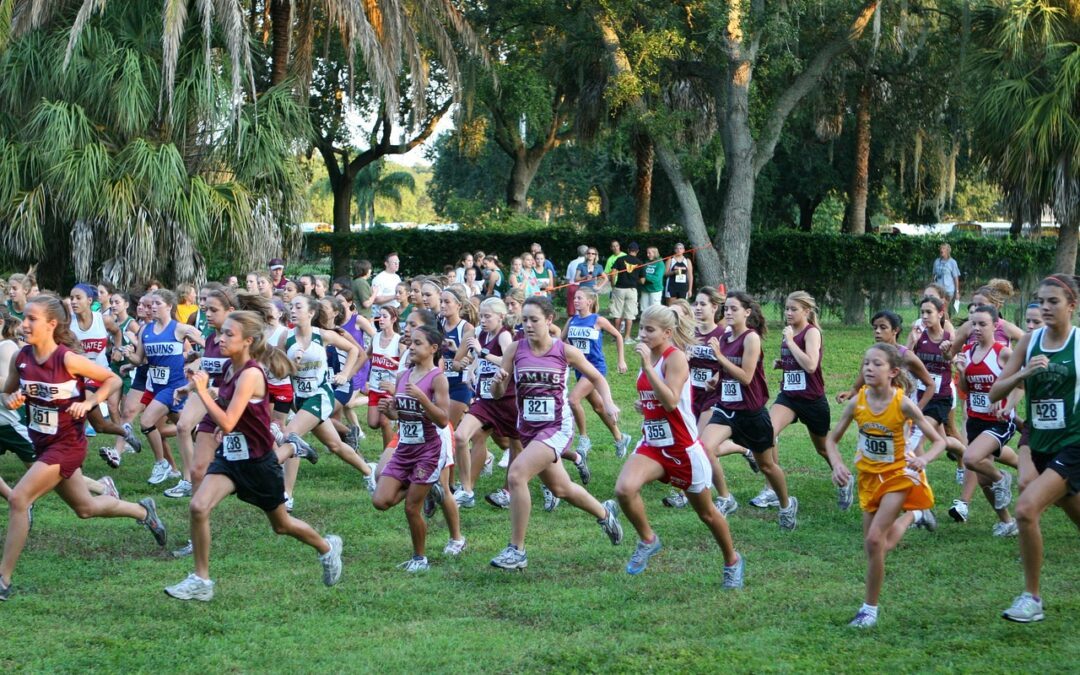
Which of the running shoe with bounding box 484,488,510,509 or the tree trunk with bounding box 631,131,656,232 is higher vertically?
the tree trunk with bounding box 631,131,656,232

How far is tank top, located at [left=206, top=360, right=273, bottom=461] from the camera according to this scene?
725 cm

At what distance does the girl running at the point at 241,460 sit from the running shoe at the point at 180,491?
10.7 ft

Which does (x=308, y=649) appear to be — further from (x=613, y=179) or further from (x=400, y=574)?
(x=613, y=179)

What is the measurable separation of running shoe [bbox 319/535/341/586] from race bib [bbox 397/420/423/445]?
2.76 ft

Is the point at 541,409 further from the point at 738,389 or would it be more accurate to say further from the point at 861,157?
the point at 861,157

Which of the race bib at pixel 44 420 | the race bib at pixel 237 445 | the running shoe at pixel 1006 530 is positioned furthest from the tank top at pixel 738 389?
the race bib at pixel 44 420

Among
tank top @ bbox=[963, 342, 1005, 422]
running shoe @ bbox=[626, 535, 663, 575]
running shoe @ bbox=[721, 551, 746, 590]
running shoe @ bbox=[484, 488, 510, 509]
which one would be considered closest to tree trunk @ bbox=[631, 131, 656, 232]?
running shoe @ bbox=[484, 488, 510, 509]

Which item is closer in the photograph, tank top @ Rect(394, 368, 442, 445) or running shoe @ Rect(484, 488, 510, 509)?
tank top @ Rect(394, 368, 442, 445)

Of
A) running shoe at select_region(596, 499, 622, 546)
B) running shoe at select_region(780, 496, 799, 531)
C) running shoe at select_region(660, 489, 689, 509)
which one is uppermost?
running shoe at select_region(596, 499, 622, 546)

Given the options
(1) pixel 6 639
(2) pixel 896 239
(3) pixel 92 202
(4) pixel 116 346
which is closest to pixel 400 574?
(1) pixel 6 639

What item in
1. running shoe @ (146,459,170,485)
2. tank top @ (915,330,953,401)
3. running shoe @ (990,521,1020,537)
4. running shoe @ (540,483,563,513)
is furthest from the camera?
running shoe @ (146,459,170,485)

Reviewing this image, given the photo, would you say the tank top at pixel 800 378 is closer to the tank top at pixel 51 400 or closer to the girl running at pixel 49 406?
the girl running at pixel 49 406

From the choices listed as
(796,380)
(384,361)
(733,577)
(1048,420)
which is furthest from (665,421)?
(384,361)

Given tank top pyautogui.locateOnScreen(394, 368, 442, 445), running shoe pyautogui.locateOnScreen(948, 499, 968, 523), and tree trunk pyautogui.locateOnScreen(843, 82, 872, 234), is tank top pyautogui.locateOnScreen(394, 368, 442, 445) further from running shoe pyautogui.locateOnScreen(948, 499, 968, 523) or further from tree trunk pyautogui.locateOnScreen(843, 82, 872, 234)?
tree trunk pyautogui.locateOnScreen(843, 82, 872, 234)
